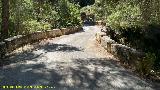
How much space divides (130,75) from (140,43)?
35.9ft

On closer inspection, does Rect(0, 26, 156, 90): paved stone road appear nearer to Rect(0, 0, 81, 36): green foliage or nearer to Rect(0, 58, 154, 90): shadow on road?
Rect(0, 58, 154, 90): shadow on road

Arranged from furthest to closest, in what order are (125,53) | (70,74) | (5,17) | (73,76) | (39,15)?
(39,15) → (5,17) → (125,53) → (70,74) → (73,76)

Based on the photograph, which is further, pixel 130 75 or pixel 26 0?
pixel 26 0

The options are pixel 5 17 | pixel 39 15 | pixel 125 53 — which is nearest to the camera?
pixel 125 53

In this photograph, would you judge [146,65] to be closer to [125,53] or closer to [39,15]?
[125,53]

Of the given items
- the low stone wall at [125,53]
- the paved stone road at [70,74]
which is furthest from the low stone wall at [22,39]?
the low stone wall at [125,53]

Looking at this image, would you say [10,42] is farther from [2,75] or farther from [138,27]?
[138,27]

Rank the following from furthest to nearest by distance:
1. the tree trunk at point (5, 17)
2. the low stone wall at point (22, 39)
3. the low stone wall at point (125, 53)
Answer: the tree trunk at point (5, 17) → the low stone wall at point (22, 39) → the low stone wall at point (125, 53)

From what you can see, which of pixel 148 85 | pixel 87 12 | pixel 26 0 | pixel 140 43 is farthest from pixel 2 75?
pixel 87 12

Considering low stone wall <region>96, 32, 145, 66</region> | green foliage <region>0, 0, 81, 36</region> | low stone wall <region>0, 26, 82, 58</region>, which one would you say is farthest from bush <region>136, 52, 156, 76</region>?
green foliage <region>0, 0, 81, 36</region>

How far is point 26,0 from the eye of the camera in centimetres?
3069

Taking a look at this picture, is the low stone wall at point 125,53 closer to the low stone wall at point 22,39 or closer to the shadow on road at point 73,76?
the shadow on road at point 73,76

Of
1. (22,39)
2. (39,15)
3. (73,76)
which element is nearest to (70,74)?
(73,76)

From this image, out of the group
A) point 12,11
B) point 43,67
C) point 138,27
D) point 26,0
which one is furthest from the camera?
point 26,0
